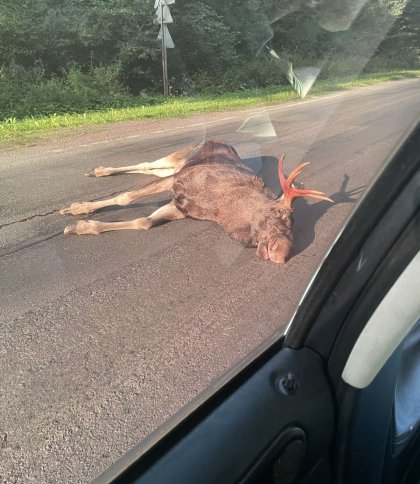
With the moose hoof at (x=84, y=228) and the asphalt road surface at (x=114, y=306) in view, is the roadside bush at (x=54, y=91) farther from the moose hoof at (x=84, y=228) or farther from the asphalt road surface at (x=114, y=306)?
the moose hoof at (x=84, y=228)

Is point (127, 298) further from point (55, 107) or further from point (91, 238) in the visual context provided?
point (55, 107)

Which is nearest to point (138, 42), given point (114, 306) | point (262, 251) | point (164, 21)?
point (164, 21)

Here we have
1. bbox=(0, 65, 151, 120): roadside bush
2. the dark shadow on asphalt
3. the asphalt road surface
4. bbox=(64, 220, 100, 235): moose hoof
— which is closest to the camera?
the asphalt road surface

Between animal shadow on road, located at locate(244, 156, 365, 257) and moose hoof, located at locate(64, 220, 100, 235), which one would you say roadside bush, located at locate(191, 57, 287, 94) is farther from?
moose hoof, located at locate(64, 220, 100, 235)

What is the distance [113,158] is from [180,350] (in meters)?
5.68

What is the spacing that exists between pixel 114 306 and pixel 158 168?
3.58 metres

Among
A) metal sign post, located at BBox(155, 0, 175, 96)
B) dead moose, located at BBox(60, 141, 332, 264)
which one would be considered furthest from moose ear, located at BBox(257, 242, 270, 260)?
metal sign post, located at BBox(155, 0, 175, 96)

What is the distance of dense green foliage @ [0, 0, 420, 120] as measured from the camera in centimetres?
1179

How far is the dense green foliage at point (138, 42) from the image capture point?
38.7 ft

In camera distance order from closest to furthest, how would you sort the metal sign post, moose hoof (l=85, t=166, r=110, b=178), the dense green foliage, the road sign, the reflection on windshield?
the reflection on windshield → moose hoof (l=85, t=166, r=110, b=178) → the metal sign post → the road sign → the dense green foliage

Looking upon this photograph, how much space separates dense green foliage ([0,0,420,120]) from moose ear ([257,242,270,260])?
7.55 m

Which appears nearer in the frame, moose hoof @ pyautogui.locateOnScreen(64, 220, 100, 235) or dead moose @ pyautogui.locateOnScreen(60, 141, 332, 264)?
dead moose @ pyautogui.locateOnScreen(60, 141, 332, 264)

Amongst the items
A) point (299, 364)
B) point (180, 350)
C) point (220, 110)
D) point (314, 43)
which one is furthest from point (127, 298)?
point (314, 43)

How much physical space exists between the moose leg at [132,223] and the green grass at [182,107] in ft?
18.8
